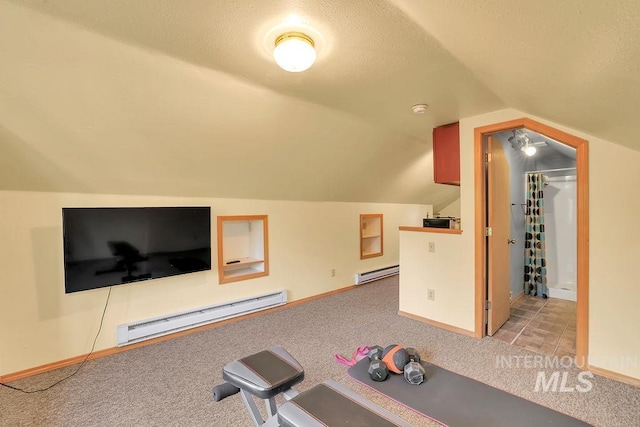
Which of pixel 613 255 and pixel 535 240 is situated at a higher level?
pixel 613 255

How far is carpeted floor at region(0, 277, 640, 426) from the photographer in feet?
6.09

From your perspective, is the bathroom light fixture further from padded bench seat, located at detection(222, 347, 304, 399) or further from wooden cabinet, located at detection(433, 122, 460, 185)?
wooden cabinet, located at detection(433, 122, 460, 185)

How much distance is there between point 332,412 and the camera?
1164mm

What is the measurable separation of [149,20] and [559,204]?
537cm

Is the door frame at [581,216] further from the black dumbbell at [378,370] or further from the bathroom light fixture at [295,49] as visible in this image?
the bathroom light fixture at [295,49]

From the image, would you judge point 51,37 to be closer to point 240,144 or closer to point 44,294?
Result: point 240,144

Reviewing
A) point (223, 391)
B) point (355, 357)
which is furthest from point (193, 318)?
point (223, 391)

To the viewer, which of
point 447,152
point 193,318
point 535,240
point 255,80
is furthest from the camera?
point 535,240

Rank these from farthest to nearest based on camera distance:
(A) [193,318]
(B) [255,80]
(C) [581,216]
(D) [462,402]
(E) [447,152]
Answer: (E) [447,152] → (A) [193,318] → (C) [581,216] → (B) [255,80] → (D) [462,402]

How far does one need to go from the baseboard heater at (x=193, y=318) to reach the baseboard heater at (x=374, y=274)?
1519 millimetres

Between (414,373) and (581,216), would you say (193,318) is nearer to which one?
(414,373)

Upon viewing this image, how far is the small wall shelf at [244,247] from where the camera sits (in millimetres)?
3600

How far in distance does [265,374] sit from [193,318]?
2.04 m

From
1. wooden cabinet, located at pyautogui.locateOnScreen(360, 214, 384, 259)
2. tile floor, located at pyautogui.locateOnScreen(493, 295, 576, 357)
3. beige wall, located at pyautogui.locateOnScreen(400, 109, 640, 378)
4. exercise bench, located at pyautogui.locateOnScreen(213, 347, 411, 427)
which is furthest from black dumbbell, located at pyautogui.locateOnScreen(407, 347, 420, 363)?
wooden cabinet, located at pyautogui.locateOnScreen(360, 214, 384, 259)
